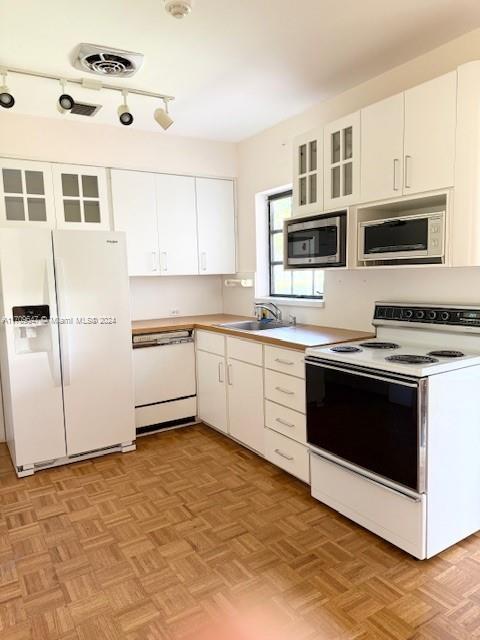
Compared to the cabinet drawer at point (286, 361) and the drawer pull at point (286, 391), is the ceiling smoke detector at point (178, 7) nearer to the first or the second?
the cabinet drawer at point (286, 361)

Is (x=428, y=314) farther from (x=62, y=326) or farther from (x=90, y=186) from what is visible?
(x=90, y=186)

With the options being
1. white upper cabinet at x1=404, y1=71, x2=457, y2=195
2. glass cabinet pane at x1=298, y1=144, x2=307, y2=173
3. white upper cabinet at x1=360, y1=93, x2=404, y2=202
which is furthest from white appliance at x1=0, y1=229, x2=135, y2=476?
white upper cabinet at x1=404, y1=71, x2=457, y2=195

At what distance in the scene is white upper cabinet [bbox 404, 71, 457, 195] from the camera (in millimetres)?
2119

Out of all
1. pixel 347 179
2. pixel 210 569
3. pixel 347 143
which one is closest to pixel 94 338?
pixel 210 569

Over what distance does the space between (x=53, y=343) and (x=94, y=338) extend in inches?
11.0

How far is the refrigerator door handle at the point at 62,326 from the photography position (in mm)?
3020

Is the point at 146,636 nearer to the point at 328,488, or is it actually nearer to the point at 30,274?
the point at 328,488

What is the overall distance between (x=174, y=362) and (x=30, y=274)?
1330mm

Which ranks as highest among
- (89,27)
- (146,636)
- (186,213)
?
(89,27)

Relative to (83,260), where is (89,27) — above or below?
above

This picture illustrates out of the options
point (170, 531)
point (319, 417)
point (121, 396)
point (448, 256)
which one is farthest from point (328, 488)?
point (121, 396)

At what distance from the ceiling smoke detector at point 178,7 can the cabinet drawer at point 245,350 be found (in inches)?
74.5

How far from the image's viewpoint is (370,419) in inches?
85.5

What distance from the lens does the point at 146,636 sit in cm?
168
